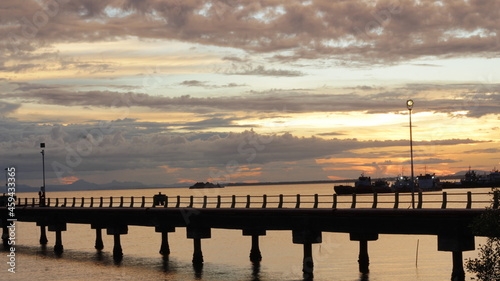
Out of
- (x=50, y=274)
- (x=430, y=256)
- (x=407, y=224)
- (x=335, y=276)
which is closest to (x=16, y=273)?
(x=50, y=274)

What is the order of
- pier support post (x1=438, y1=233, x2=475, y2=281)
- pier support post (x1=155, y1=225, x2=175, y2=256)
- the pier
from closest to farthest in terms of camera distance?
pier support post (x1=438, y1=233, x2=475, y2=281) < the pier < pier support post (x1=155, y1=225, x2=175, y2=256)

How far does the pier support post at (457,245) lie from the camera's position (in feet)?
148

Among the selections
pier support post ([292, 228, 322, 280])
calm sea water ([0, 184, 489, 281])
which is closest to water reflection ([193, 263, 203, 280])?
calm sea water ([0, 184, 489, 281])

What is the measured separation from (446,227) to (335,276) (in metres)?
19.6

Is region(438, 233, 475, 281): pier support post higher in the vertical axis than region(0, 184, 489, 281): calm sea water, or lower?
higher

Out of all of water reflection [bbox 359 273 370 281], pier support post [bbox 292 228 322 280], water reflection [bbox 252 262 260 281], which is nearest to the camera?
pier support post [bbox 292 228 322 280]

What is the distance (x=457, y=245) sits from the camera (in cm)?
4503

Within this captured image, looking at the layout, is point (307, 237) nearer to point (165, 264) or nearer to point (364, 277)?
point (364, 277)

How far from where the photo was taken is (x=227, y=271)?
66.7 meters

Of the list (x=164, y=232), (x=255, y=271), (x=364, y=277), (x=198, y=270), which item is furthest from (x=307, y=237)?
(x=164, y=232)

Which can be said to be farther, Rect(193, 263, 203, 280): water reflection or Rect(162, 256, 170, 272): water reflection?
Rect(162, 256, 170, 272): water reflection

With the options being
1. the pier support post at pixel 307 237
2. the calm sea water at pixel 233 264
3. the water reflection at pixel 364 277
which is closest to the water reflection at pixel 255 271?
the calm sea water at pixel 233 264

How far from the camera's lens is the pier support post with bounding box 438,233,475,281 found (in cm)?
4500

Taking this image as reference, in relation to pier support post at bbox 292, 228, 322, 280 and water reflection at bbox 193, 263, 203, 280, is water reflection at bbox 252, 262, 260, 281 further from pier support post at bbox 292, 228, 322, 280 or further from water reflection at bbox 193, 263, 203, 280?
pier support post at bbox 292, 228, 322, 280
